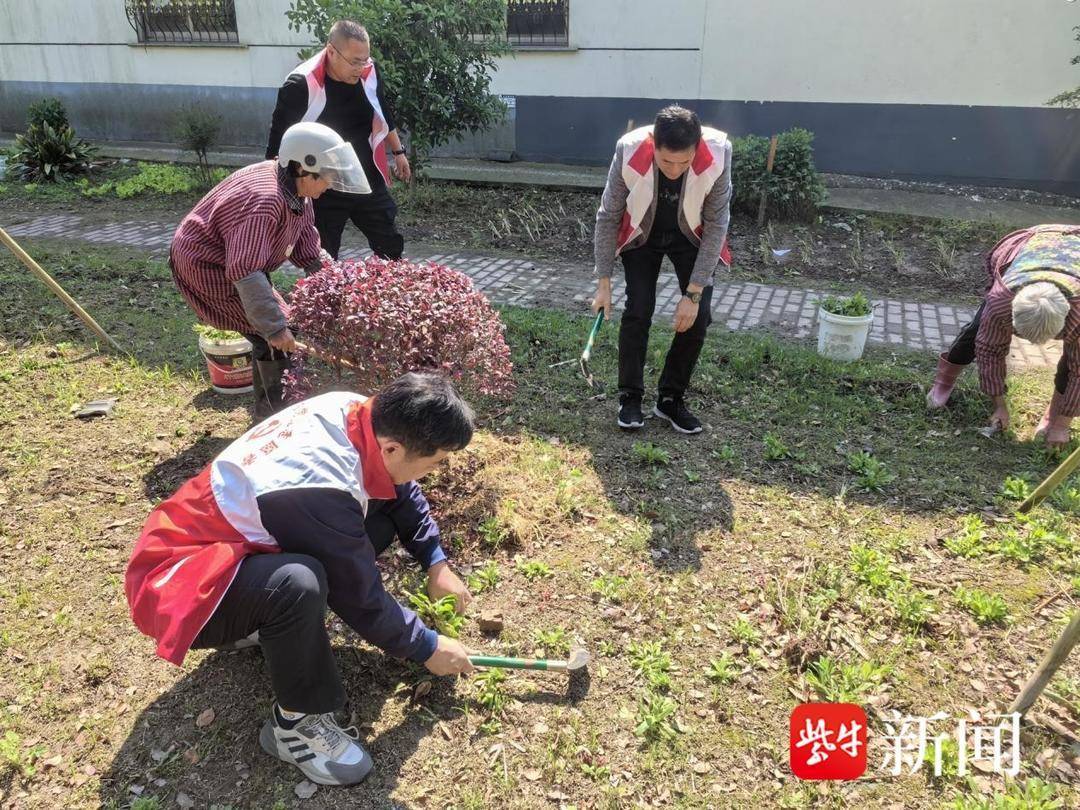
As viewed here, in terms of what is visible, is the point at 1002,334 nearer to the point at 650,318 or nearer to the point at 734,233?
the point at 650,318

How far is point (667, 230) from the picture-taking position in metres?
3.83

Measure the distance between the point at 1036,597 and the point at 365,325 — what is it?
282cm

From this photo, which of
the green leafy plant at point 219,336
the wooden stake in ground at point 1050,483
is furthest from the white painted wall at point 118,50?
the wooden stake in ground at point 1050,483

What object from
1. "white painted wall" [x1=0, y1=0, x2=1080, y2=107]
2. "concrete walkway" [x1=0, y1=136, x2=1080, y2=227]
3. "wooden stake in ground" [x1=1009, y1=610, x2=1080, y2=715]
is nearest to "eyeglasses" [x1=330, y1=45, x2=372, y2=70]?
"wooden stake in ground" [x1=1009, y1=610, x2=1080, y2=715]

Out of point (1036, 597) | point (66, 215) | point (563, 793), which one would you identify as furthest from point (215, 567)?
point (66, 215)

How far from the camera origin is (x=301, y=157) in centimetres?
326

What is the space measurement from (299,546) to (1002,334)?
3.56m

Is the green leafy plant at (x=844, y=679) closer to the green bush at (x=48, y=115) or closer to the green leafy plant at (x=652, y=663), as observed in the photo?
the green leafy plant at (x=652, y=663)

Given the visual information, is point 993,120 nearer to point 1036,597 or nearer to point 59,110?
point 1036,597

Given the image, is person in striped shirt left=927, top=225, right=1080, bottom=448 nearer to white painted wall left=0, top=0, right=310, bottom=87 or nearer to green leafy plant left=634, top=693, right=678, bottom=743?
green leafy plant left=634, top=693, right=678, bottom=743

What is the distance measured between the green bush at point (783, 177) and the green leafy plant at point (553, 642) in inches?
Answer: 237

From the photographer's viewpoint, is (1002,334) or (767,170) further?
(767,170)

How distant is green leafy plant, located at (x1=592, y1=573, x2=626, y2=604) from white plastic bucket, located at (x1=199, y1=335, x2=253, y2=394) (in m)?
2.50

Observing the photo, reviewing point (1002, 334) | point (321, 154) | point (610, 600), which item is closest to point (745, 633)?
point (610, 600)
